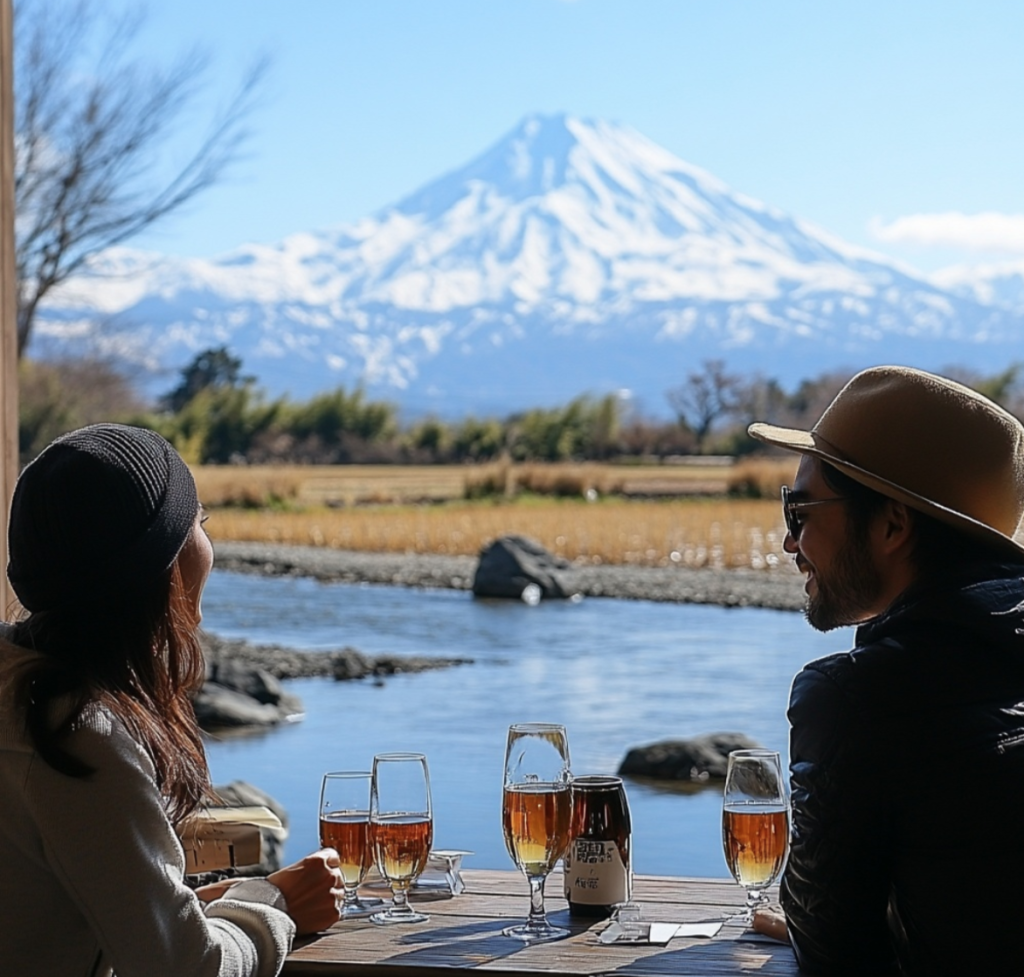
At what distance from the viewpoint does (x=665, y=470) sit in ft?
53.5

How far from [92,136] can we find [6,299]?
5771 millimetres

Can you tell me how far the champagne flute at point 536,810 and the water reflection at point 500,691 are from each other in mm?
2456

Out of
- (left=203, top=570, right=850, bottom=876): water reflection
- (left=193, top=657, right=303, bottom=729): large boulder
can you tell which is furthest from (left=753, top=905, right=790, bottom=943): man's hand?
(left=193, top=657, right=303, bottom=729): large boulder

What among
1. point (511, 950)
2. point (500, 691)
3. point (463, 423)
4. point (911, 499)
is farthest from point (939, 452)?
point (463, 423)

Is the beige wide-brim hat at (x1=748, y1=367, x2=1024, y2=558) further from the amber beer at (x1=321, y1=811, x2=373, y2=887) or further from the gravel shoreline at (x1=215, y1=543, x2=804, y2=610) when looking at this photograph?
the gravel shoreline at (x1=215, y1=543, x2=804, y2=610)

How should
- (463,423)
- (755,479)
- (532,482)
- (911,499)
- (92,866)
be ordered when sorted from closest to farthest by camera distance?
(92,866), (911,499), (755,479), (532,482), (463,423)

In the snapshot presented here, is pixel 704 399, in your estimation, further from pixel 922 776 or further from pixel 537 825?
pixel 922 776

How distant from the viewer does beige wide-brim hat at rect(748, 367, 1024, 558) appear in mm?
1246

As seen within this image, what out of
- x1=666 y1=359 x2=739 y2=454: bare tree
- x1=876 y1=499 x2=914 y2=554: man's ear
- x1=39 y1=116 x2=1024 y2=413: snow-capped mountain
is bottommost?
x1=876 y1=499 x2=914 y2=554: man's ear

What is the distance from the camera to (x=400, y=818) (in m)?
1.30

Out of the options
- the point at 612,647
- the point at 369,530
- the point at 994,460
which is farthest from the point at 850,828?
the point at 369,530

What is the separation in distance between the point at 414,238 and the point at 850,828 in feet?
350

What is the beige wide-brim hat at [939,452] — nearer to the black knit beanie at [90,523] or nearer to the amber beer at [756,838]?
the amber beer at [756,838]

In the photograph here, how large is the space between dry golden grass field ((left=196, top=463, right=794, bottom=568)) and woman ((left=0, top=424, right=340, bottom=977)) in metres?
12.6
